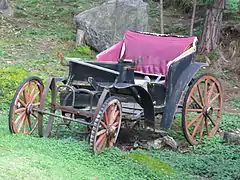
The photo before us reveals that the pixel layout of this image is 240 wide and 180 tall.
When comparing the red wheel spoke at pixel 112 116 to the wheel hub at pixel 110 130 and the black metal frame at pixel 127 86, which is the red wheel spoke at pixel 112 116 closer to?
the wheel hub at pixel 110 130

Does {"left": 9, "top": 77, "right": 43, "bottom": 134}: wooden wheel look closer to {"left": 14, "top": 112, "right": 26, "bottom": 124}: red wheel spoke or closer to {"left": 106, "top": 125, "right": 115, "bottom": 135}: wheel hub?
{"left": 14, "top": 112, "right": 26, "bottom": 124}: red wheel spoke

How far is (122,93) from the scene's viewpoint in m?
6.96

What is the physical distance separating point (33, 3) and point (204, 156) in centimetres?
1255

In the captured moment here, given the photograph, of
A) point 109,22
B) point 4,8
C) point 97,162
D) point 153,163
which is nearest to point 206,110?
point 153,163

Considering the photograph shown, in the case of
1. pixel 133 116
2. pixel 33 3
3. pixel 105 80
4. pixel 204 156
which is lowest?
pixel 204 156

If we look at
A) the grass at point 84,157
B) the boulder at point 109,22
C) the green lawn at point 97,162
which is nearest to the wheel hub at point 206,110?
the grass at point 84,157

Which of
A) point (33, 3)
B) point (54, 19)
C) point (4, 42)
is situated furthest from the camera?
point (33, 3)

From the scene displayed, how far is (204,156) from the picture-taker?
22.3 ft

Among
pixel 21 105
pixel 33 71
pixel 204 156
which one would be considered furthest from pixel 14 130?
pixel 33 71

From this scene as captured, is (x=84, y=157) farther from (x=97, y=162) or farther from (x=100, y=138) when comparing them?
(x=100, y=138)

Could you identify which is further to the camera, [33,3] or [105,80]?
[33,3]

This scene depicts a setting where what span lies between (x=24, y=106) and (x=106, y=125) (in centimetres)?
115

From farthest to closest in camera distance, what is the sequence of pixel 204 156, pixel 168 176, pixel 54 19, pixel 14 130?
pixel 54 19 → pixel 204 156 → pixel 14 130 → pixel 168 176

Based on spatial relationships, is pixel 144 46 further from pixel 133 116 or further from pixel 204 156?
pixel 204 156
